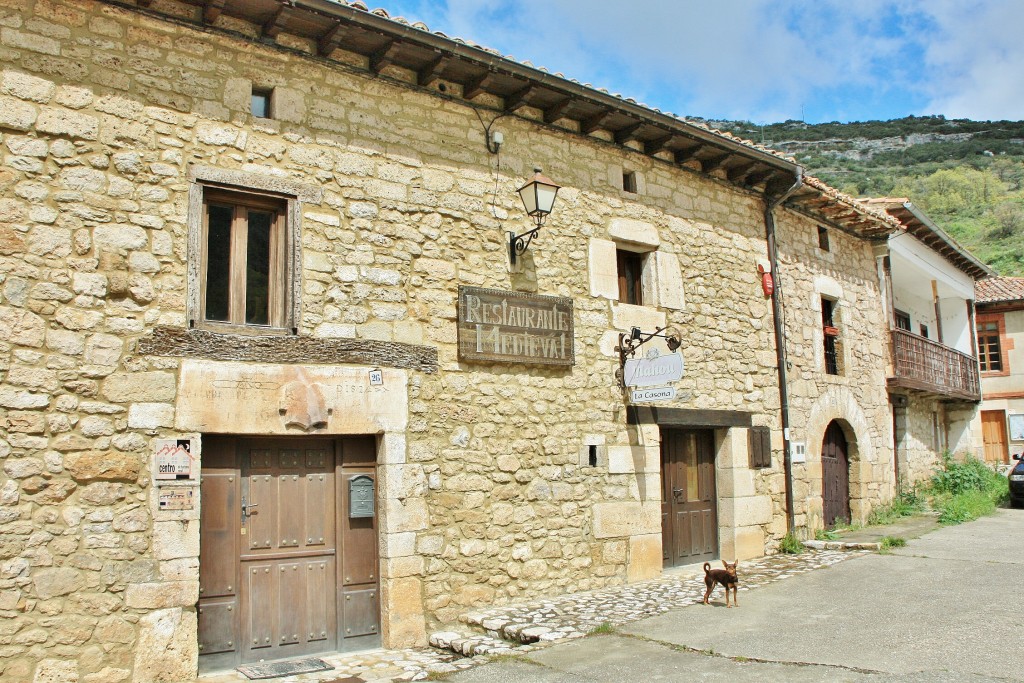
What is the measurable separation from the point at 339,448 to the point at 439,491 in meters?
0.91

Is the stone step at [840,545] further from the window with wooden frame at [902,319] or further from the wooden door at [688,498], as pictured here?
the window with wooden frame at [902,319]

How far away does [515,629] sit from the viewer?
6.36 metres

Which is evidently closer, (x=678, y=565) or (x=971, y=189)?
(x=678, y=565)

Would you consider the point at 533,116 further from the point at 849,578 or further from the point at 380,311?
the point at 849,578

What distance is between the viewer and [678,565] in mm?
9078

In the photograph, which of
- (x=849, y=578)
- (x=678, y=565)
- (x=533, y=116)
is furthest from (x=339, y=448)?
(x=849, y=578)

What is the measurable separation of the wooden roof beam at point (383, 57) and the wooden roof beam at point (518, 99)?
1298 millimetres

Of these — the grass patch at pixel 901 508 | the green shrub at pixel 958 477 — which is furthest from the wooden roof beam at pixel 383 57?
the green shrub at pixel 958 477

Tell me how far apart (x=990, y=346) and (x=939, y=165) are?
33927 millimetres

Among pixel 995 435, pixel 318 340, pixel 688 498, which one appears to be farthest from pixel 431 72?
pixel 995 435

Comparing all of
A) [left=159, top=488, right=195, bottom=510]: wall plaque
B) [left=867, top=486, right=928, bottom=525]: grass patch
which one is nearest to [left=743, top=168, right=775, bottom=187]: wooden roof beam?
[left=867, top=486, right=928, bottom=525]: grass patch

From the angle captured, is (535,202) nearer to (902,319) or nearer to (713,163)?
(713,163)

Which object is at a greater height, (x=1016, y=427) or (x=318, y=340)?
(x=318, y=340)

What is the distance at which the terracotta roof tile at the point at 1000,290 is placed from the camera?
69.1 feet
